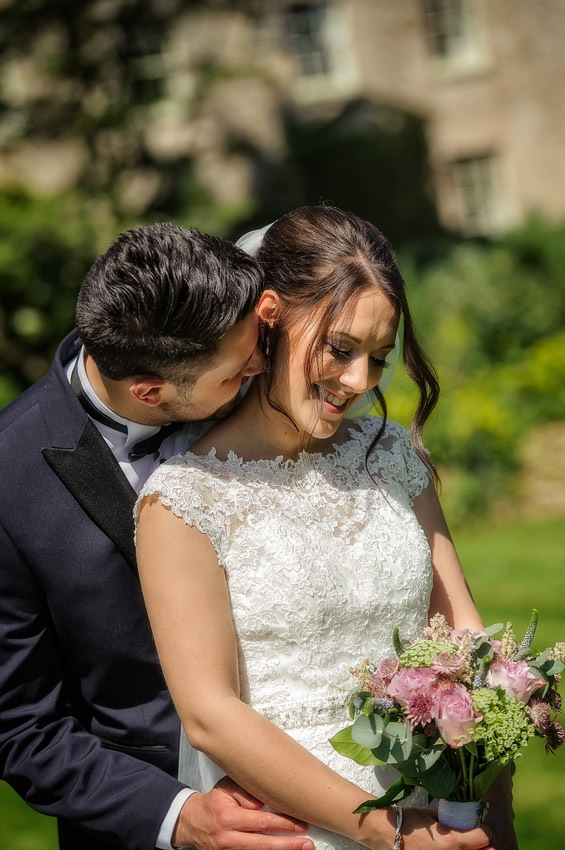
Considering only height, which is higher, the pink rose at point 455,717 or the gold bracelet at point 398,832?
the pink rose at point 455,717

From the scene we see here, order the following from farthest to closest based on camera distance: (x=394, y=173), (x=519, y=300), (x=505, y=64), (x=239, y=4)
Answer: (x=505, y=64) → (x=394, y=173) → (x=239, y=4) → (x=519, y=300)

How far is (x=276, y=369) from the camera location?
2.78 metres

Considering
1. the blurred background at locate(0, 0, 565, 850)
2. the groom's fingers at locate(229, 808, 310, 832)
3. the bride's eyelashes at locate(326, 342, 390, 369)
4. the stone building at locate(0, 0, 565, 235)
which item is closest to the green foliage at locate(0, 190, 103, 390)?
the blurred background at locate(0, 0, 565, 850)

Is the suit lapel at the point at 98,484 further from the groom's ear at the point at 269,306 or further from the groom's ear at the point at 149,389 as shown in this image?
the groom's ear at the point at 269,306

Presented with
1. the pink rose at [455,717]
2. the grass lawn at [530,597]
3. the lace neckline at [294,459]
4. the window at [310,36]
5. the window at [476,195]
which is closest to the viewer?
the pink rose at [455,717]

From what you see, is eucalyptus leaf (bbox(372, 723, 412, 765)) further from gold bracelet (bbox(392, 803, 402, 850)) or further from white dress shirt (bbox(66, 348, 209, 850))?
white dress shirt (bbox(66, 348, 209, 850))

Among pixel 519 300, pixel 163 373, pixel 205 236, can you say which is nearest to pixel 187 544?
pixel 163 373

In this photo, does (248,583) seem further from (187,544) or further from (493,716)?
(493,716)

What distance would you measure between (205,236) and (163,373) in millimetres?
402

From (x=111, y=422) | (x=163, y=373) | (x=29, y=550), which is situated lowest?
(x=29, y=550)

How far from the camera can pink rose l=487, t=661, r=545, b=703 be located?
2338 mm

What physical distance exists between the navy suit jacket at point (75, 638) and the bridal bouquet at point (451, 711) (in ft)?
2.12

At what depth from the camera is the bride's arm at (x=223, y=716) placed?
2408mm

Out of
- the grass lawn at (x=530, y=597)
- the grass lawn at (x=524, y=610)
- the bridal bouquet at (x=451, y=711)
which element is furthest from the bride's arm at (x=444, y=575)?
the grass lawn at (x=524, y=610)
